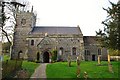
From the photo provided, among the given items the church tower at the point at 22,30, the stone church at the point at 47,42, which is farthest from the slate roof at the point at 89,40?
the church tower at the point at 22,30

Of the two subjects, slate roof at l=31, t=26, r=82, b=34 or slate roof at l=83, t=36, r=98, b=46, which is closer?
slate roof at l=31, t=26, r=82, b=34

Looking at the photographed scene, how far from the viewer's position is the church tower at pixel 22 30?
193 ft

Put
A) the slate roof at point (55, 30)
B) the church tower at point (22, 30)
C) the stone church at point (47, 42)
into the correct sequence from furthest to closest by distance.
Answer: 1. the slate roof at point (55, 30)
2. the church tower at point (22, 30)
3. the stone church at point (47, 42)

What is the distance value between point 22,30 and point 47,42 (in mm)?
8063

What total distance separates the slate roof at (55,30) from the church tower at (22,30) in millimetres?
1801

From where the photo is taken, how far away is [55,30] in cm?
6050

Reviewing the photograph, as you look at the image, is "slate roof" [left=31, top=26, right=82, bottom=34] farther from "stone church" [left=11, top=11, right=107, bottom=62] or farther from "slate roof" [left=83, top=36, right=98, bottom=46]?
"slate roof" [left=83, top=36, right=98, bottom=46]

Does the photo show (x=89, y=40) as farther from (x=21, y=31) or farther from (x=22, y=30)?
(x=21, y=31)

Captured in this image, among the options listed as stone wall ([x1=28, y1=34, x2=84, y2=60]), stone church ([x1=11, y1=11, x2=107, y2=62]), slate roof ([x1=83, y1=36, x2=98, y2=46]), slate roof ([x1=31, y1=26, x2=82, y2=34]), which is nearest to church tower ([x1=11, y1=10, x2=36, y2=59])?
stone church ([x1=11, y1=11, x2=107, y2=62])

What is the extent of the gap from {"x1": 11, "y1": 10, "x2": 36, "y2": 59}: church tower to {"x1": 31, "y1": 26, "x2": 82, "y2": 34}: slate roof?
1801 mm

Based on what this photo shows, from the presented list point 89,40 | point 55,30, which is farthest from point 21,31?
point 89,40

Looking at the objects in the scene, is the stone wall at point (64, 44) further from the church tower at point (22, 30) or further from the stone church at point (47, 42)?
the church tower at point (22, 30)

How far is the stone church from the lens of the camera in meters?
56.3

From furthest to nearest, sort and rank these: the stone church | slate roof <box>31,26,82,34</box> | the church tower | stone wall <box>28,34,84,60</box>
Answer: slate roof <box>31,26,82,34</box>
the church tower
stone wall <box>28,34,84,60</box>
the stone church
